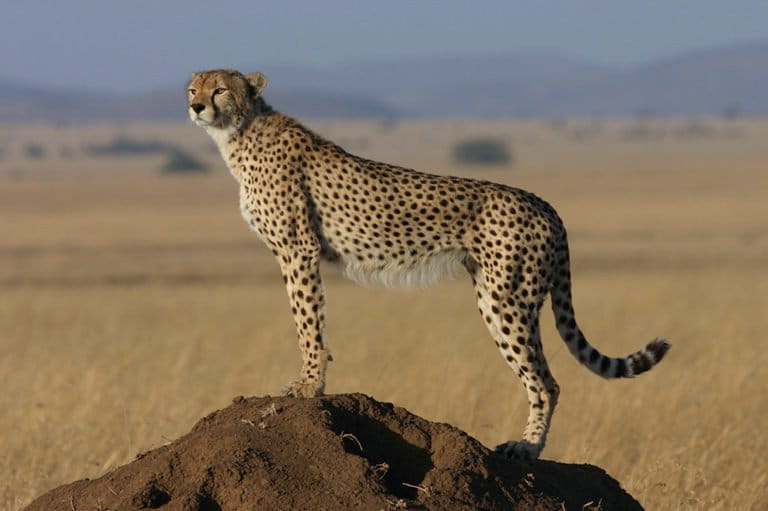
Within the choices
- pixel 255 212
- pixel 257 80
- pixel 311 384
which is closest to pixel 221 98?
pixel 257 80

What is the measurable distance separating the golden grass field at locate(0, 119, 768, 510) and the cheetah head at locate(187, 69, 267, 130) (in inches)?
48.6

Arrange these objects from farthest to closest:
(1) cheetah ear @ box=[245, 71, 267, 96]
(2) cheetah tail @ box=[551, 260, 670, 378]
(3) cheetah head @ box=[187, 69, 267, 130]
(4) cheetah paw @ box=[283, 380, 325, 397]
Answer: (1) cheetah ear @ box=[245, 71, 267, 96] < (3) cheetah head @ box=[187, 69, 267, 130] < (2) cheetah tail @ box=[551, 260, 670, 378] < (4) cheetah paw @ box=[283, 380, 325, 397]

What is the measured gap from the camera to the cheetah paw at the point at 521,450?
481 cm

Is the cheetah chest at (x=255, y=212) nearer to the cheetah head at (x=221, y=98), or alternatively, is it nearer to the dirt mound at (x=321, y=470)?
the cheetah head at (x=221, y=98)

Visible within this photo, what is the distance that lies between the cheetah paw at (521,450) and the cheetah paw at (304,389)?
675 millimetres

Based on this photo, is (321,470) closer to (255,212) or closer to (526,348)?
(526,348)

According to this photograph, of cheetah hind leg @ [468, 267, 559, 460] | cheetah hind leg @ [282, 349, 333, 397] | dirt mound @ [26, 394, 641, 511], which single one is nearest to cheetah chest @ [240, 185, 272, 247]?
cheetah hind leg @ [282, 349, 333, 397]

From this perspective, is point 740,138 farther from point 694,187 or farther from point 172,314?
point 172,314

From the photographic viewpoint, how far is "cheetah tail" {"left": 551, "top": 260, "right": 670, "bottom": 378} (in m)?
5.14

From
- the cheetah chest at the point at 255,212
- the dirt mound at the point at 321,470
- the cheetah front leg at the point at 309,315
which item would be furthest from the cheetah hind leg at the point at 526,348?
the cheetah chest at the point at 255,212

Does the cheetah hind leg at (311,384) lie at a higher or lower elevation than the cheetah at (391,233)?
lower

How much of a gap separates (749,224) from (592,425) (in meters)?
24.3

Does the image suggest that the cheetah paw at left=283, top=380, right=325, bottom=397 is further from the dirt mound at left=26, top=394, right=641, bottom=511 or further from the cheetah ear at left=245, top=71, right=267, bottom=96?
the cheetah ear at left=245, top=71, right=267, bottom=96

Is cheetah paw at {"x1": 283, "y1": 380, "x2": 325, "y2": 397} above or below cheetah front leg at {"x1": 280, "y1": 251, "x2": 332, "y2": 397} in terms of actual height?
below
